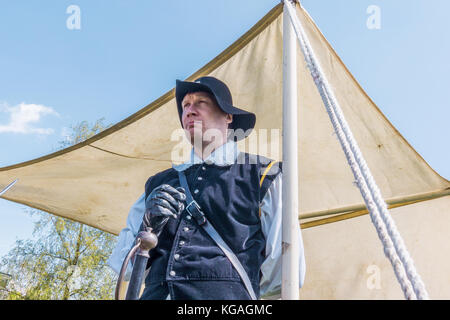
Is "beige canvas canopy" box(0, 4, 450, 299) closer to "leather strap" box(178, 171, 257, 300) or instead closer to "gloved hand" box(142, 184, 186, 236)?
"leather strap" box(178, 171, 257, 300)

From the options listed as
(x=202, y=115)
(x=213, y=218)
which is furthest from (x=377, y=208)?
(x=202, y=115)

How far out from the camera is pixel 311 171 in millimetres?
2865

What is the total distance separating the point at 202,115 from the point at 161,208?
2.05 ft

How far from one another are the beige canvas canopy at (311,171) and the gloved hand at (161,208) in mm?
1256

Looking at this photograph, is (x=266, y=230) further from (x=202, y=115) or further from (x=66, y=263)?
(x=66, y=263)

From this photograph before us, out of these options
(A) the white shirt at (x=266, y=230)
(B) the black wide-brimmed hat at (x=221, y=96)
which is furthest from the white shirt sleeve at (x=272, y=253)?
(B) the black wide-brimmed hat at (x=221, y=96)

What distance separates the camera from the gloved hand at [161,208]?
1.42 meters

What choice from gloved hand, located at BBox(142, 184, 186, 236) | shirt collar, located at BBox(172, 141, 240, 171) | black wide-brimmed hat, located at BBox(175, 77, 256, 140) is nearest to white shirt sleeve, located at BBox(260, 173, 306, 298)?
shirt collar, located at BBox(172, 141, 240, 171)

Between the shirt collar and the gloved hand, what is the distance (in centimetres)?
37

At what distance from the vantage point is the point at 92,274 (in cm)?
1037

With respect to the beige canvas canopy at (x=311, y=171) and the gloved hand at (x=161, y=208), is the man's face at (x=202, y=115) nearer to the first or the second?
the gloved hand at (x=161, y=208)
